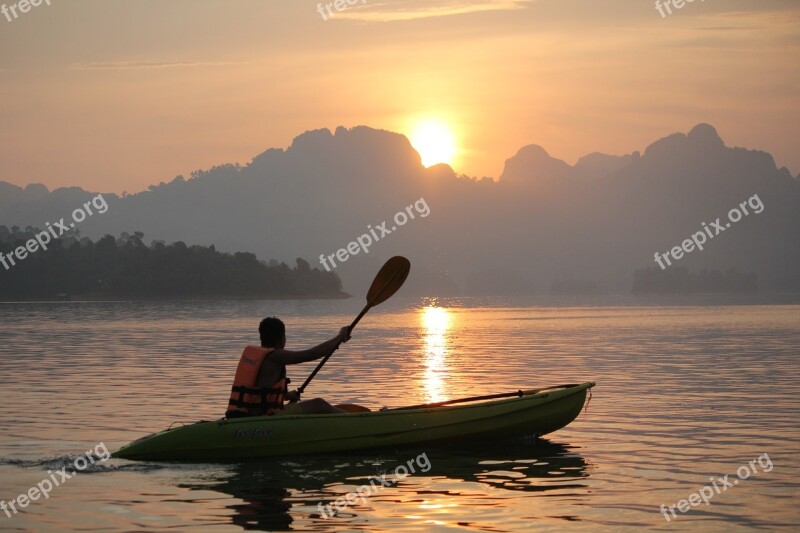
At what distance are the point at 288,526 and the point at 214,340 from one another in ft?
148

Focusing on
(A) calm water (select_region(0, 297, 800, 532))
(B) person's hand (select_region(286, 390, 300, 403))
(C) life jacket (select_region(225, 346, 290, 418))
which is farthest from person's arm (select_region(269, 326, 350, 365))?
(A) calm water (select_region(0, 297, 800, 532))

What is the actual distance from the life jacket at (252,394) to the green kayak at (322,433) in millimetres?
157

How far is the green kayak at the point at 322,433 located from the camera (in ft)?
50.6

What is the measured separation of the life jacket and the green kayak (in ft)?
0.52

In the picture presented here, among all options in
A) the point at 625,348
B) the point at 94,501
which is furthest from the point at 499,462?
the point at 625,348

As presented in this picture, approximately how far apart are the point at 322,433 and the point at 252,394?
112 centimetres

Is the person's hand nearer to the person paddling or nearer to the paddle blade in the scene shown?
the person paddling

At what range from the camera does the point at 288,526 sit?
11.9m

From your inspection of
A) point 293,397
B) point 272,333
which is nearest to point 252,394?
point 293,397

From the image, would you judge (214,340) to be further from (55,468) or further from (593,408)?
(55,468)

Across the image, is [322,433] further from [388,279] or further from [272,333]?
[388,279]

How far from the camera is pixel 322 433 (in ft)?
51.5

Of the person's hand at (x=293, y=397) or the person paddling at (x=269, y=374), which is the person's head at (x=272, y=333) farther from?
the person's hand at (x=293, y=397)

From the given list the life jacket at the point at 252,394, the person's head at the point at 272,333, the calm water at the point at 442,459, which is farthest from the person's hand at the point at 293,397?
the person's head at the point at 272,333
